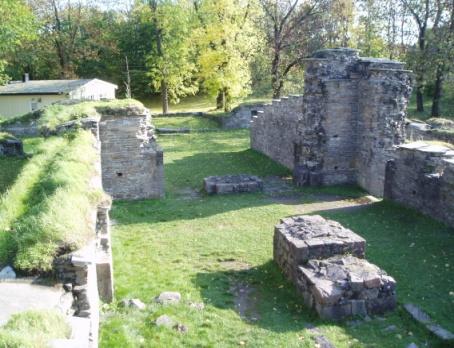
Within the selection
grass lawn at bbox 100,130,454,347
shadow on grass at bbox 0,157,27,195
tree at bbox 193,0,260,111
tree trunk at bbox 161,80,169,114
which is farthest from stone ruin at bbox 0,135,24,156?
tree trunk at bbox 161,80,169,114

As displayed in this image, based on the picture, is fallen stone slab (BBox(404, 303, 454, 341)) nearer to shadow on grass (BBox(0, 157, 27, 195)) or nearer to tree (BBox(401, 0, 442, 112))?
shadow on grass (BBox(0, 157, 27, 195))

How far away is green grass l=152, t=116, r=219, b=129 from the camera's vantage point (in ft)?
96.0

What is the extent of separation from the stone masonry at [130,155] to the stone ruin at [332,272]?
5509 mm

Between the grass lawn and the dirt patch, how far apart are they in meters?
0.03

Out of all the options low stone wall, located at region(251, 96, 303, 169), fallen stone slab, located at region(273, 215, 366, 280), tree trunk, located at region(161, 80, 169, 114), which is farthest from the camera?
tree trunk, located at region(161, 80, 169, 114)

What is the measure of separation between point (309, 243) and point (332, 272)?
712 mm

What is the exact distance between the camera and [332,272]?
24.6ft

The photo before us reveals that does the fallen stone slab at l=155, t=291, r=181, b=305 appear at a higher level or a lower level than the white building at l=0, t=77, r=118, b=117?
lower

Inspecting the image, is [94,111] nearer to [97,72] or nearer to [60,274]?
[60,274]

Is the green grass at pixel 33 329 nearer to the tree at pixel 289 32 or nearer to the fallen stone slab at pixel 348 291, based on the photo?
the fallen stone slab at pixel 348 291

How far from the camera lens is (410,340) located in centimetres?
646

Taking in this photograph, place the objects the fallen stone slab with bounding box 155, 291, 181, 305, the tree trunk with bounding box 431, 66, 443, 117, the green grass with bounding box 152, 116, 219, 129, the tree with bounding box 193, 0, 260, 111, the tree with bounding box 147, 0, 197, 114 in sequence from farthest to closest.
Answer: the tree with bounding box 147, 0, 197, 114, the tree with bounding box 193, 0, 260, 111, the green grass with bounding box 152, 116, 219, 129, the tree trunk with bounding box 431, 66, 443, 117, the fallen stone slab with bounding box 155, 291, 181, 305

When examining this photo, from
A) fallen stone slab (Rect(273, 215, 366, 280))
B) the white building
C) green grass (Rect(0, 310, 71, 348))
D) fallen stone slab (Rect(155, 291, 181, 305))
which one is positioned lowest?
fallen stone slab (Rect(155, 291, 181, 305))

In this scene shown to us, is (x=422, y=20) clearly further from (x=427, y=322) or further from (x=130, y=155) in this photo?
(x=427, y=322)
